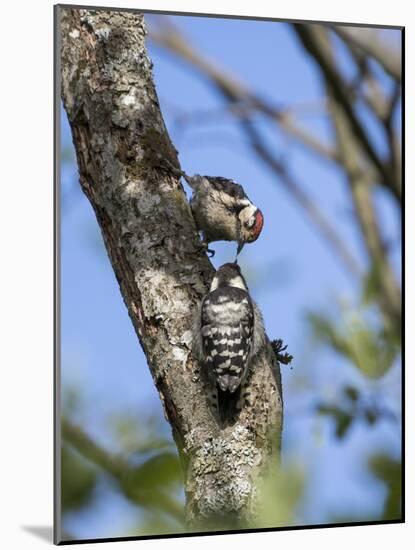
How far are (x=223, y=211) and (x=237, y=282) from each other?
0.25 meters

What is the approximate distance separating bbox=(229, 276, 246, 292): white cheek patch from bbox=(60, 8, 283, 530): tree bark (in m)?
0.07

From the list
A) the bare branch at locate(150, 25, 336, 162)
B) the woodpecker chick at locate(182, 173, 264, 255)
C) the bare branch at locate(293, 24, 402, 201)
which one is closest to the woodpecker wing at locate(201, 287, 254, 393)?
the woodpecker chick at locate(182, 173, 264, 255)

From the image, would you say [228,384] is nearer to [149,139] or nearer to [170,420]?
[170,420]

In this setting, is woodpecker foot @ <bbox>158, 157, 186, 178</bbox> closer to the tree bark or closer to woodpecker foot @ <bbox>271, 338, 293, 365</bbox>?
the tree bark

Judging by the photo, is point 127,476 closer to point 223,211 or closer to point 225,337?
point 225,337

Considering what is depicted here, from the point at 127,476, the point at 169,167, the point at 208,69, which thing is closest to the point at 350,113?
the point at 127,476

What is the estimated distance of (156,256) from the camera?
8.80ft

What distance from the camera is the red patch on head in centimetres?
295

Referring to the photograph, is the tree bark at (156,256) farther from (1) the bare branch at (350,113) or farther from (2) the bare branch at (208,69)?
(1) the bare branch at (350,113)

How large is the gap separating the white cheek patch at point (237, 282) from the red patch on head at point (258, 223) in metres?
0.23

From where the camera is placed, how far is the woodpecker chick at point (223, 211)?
2.82 metres

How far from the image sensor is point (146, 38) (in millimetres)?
2852

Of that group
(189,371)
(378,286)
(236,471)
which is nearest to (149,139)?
(189,371)

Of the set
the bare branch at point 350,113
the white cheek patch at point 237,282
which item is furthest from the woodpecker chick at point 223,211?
the bare branch at point 350,113
